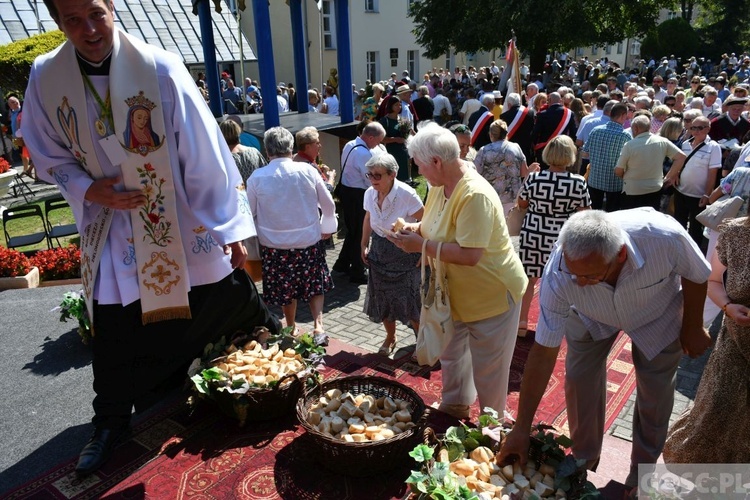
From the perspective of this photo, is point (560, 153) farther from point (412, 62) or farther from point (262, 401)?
point (412, 62)

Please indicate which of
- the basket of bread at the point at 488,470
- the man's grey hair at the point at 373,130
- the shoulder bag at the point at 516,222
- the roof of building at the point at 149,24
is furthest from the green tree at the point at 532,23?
the basket of bread at the point at 488,470

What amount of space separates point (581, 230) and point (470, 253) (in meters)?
0.83

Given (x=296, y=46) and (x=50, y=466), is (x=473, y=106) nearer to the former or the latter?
(x=296, y=46)

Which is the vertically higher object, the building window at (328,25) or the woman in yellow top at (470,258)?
the building window at (328,25)

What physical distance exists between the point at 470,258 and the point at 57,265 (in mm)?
5923

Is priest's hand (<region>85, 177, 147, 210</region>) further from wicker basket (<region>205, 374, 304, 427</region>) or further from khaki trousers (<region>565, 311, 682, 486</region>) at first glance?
khaki trousers (<region>565, 311, 682, 486</region>)

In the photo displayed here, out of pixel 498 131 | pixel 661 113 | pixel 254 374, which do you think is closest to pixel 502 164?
pixel 498 131

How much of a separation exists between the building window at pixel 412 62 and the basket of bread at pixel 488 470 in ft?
110

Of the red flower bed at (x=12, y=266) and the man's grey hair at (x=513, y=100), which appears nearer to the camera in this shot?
the red flower bed at (x=12, y=266)

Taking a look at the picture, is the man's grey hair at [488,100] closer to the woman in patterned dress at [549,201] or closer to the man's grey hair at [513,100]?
the man's grey hair at [513,100]

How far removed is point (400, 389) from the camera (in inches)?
137

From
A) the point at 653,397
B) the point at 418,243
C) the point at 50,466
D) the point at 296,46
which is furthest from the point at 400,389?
the point at 296,46

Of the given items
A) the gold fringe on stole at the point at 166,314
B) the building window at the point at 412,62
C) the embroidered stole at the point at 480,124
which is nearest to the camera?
the gold fringe on stole at the point at 166,314

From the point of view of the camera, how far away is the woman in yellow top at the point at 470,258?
11.0 feet
